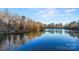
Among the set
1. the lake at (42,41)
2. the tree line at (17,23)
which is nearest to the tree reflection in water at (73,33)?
the lake at (42,41)

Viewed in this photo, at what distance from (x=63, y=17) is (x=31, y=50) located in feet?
1.76

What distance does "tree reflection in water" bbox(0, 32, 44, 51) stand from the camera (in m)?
2.12

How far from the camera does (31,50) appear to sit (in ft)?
6.94

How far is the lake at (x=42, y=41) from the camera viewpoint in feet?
6.91

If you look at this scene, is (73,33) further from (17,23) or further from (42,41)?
(17,23)

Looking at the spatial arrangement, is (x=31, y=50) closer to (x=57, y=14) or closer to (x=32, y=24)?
(x=32, y=24)

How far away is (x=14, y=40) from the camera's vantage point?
6.96 feet

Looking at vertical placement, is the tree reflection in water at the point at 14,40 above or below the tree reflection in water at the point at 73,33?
below

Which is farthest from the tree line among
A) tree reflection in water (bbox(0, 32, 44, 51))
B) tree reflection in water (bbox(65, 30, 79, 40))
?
tree reflection in water (bbox(65, 30, 79, 40))

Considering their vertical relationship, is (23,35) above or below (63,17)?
below

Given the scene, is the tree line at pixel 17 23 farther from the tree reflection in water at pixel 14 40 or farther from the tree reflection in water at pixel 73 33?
the tree reflection in water at pixel 73 33

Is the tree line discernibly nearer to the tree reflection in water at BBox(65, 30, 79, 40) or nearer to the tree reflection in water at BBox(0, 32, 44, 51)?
the tree reflection in water at BBox(0, 32, 44, 51)

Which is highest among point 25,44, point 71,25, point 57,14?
point 57,14
